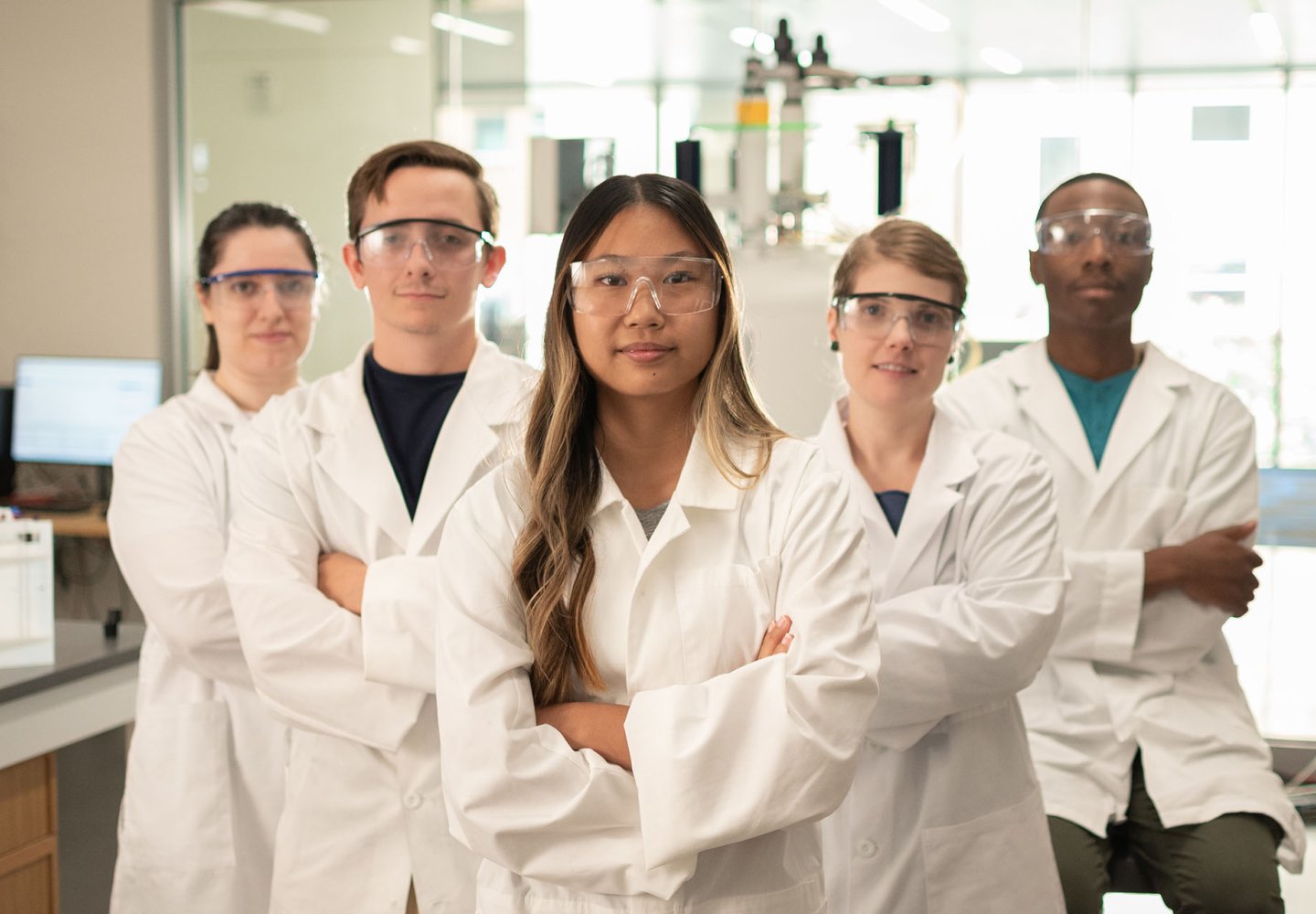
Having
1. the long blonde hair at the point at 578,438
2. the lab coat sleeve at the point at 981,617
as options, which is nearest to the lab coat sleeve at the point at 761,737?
the long blonde hair at the point at 578,438

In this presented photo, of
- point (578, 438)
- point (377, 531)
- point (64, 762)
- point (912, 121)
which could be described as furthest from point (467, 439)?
point (912, 121)

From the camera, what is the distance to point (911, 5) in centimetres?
416

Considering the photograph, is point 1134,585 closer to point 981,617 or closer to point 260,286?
point 981,617

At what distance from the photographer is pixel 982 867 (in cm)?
187

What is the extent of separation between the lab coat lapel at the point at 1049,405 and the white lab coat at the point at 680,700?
104 centimetres

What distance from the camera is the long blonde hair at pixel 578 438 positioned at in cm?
147

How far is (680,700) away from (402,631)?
20.5 inches

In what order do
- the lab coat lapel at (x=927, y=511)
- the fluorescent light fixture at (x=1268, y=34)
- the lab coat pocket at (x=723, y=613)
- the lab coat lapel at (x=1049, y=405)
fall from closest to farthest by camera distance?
the lab coat pocket at (x=723, y=613), the lab coat lapel at (x=927, y=511), the lab coat lapel at (x=1049, y=405), the fluorescent light fixture at (x=1268, y=34)

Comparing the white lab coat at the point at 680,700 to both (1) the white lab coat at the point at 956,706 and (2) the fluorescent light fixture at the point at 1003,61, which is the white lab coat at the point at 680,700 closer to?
(1) the white lab coat at the point at 956,706

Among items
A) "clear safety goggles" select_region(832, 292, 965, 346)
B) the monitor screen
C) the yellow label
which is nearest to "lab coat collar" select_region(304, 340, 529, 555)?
"clear safety goggles" select_region(832, 292, 965, 346)

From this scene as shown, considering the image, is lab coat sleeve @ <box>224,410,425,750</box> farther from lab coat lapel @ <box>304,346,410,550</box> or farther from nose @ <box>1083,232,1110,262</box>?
nose @ <box>1083,232,1110,262</box>

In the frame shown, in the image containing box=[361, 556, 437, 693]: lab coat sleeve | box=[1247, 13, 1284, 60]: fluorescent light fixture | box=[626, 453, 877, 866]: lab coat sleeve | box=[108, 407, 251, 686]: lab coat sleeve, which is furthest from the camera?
A: box=[1247, 13, 1284, 60]: fluorescent light fixture

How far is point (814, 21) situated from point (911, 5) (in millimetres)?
323

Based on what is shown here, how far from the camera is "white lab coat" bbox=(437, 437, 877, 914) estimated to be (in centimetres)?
134
